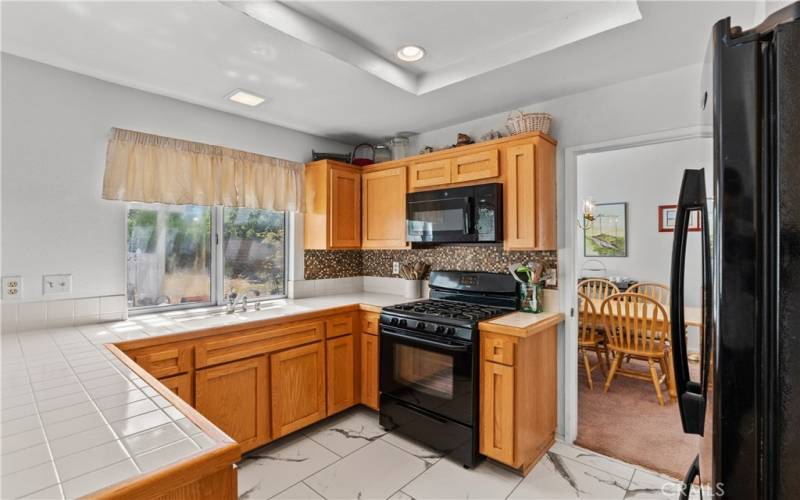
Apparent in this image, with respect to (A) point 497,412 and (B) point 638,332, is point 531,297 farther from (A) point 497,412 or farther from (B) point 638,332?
(B) point 638,332

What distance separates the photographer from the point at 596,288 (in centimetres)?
473

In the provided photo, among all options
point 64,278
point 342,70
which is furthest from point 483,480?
point 64,278

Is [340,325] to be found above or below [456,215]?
below

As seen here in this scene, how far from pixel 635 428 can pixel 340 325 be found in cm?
227

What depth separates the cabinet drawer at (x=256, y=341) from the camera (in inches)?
88.9

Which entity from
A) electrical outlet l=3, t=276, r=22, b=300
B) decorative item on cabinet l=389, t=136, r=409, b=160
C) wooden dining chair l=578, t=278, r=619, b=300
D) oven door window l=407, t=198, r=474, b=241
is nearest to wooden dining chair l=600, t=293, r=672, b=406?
wooden dining chair l=578, t=278, r=619, b=300

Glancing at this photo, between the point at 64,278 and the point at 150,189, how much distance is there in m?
0.70

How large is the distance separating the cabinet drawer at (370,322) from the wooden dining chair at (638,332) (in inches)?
80.5

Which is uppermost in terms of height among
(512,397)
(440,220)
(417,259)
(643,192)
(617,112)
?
(617,112)

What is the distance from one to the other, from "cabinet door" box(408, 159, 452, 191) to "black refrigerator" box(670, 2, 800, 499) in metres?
2.22

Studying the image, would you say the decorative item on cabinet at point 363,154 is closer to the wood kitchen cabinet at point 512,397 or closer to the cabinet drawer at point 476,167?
the cabinet drawer at point 476,167

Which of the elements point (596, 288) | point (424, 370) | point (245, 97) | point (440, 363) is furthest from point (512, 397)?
point (596, 288)

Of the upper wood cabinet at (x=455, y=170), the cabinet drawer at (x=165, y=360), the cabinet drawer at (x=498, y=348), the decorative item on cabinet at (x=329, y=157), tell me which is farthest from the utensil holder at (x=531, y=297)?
the cabinet drawer at (x=165, y=360)

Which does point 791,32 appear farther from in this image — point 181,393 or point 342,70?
point 181,393
